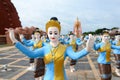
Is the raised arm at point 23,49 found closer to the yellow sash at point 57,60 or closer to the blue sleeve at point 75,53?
the yellow sash at point 57,60

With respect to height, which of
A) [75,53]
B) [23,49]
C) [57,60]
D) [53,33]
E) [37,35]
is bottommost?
[57,60]

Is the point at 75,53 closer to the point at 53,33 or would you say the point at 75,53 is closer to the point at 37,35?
the point at 53,33

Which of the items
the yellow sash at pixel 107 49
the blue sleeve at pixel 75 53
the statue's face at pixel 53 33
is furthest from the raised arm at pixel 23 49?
the yellow sash at pixel 107 49

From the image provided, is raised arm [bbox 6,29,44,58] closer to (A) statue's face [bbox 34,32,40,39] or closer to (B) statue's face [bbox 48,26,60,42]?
(B) statue's face [bbox 48,26,60,42]

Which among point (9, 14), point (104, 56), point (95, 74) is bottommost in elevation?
point (95, 74)

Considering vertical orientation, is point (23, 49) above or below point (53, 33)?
below

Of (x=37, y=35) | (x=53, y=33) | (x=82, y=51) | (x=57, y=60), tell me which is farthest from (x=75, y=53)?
(x=37, y=35)

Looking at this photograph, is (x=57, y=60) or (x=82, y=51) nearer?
(x=82, y=51)

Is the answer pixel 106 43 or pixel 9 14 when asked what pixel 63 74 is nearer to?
pixel 106 43

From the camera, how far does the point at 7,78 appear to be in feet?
38.8

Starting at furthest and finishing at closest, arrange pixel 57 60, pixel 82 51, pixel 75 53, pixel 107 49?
pixel 107 49
pixel 57 60
pixel 75 53
pixel 82 51

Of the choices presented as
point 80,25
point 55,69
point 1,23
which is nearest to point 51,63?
point 55,69

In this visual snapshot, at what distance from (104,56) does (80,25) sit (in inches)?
1586

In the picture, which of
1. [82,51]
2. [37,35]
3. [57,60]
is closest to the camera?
[82,51]
